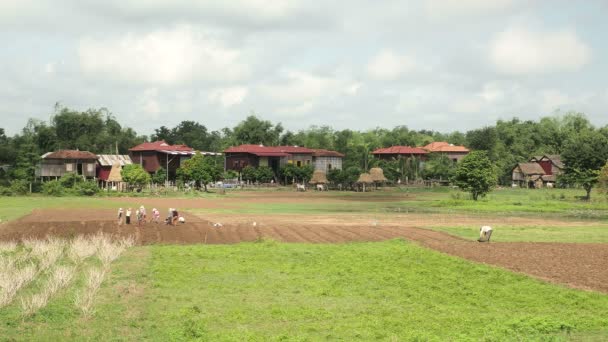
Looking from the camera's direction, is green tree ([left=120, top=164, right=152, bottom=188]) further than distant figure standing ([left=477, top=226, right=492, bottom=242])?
Yes

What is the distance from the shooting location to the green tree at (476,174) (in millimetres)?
83000

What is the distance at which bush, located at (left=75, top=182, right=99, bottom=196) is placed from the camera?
96.6 meters

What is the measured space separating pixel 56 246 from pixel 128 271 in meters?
7.45

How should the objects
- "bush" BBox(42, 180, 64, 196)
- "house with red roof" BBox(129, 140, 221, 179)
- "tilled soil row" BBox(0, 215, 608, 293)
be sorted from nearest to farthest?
"tilled soil row" BBox(0, 215, 608, 293), "bush" BBox(42, 180, 64, 196), "house with red roof" BBox(129, 140, 221, 179)

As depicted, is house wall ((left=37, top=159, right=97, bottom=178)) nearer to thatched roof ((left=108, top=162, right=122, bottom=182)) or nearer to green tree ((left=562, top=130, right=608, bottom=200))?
thatched roof ((left=108, top=162, right=122, bottom=182))

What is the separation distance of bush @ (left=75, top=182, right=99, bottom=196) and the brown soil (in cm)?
3394

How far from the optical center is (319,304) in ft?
72.1

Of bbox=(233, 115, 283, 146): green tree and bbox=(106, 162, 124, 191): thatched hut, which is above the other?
bbox=(233, 115, 283, 146): green tree

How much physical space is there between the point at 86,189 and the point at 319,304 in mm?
81713

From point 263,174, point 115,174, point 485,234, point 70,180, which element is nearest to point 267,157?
point 263,174

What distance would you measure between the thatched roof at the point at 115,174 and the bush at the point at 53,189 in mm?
17297

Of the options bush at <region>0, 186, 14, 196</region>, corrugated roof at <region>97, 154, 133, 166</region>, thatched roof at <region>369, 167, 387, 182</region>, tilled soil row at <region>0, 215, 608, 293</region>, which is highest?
corrugated roof at <region>97, 154, 133, 166</region>

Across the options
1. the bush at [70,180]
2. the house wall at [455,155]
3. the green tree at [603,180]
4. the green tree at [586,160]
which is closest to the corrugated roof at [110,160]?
the bush at [70,180]

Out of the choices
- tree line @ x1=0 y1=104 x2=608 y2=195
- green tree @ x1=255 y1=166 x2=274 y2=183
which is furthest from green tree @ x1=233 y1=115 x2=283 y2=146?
green tree @ x1=255 y1=166 x2=274 y2=183
